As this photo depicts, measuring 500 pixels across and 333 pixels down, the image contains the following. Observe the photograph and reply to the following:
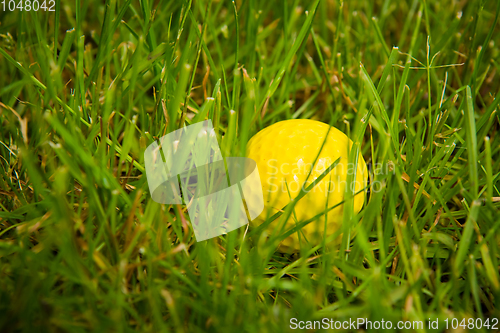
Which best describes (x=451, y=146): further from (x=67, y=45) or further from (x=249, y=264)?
(x=67, y=45)

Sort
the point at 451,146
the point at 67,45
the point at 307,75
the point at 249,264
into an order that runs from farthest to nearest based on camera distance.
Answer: the point at 307,75, the point at 67,45, the point at 451,146, the point at 249,264

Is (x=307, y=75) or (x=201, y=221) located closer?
(x=201, y=221)

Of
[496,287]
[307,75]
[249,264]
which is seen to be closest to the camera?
[496,287]

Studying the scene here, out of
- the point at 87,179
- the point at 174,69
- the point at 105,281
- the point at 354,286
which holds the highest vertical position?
the point at 174,69

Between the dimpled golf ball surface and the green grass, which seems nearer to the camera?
the green grass

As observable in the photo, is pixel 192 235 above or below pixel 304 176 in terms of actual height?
below

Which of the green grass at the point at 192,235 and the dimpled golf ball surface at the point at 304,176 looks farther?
the dimpled golf ball surface at the point at 304,176

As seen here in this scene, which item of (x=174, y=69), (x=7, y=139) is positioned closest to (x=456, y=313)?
(x=174, y=69)

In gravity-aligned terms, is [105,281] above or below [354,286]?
above
